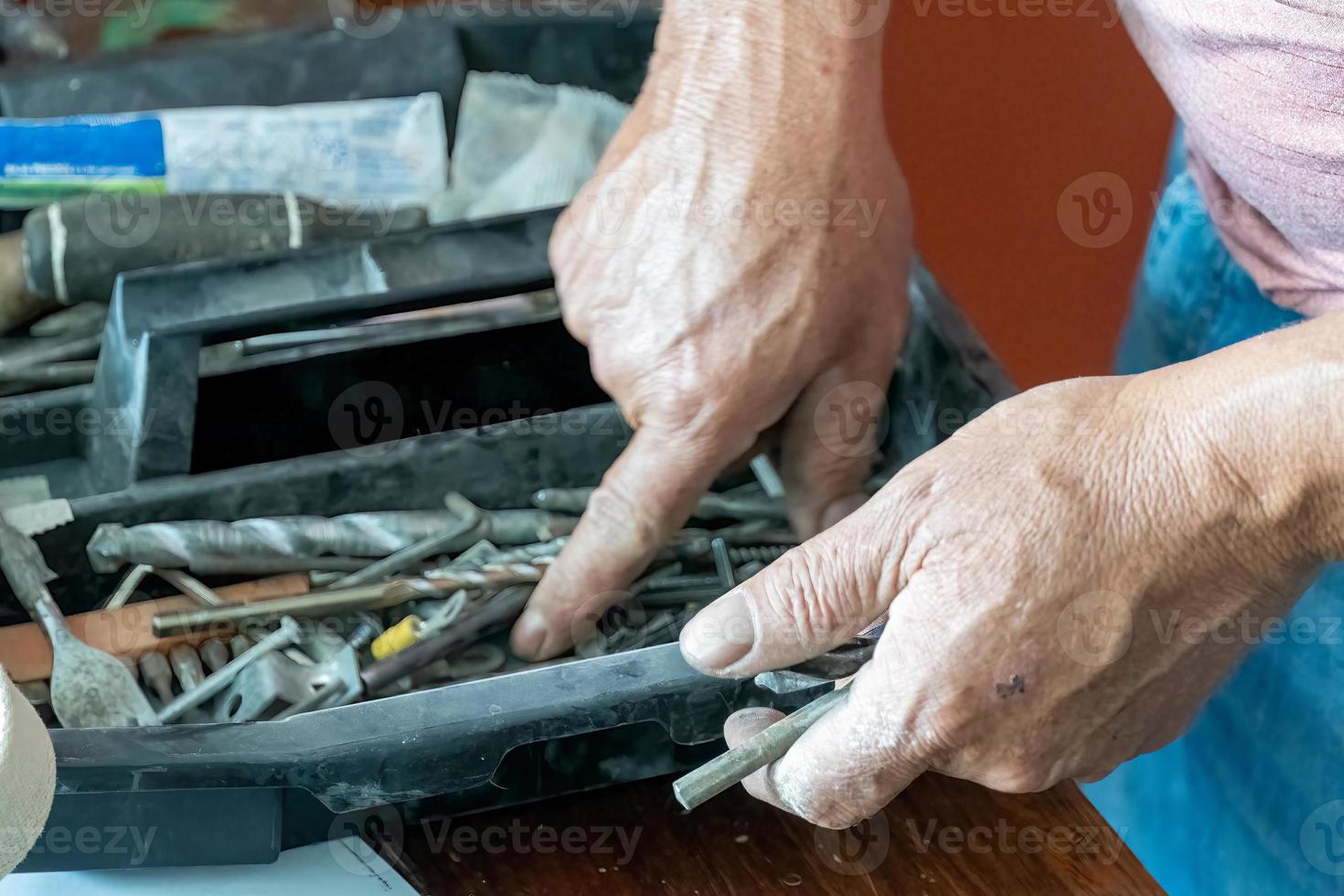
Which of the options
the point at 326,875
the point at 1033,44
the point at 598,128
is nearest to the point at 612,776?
the point at 326,875

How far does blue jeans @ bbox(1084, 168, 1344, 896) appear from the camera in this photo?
58cm

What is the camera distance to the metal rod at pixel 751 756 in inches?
17.4

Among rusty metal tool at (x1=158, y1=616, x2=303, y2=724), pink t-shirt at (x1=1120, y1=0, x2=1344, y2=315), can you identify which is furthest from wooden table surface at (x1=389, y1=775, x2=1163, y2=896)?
pink t-shirt at (x1=1120, y1=0, x2=1344, y2=315)

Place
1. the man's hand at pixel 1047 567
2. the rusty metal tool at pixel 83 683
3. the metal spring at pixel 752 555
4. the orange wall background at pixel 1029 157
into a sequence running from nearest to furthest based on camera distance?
1. the man's hand at pixel 1047 567
2. the rusty metal tool at pixel 83 683
3. the metal spring at pixel 752 555
4. the orange wall background at pixel 1029 157

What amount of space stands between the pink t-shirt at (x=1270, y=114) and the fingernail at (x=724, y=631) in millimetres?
309

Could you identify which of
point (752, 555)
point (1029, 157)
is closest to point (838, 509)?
point (752, 555)

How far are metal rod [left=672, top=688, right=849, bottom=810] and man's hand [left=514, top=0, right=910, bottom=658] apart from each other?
5.9 inches

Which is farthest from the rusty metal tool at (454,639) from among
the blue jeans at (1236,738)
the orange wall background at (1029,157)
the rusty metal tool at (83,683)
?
the orange wall background at (1029,157)

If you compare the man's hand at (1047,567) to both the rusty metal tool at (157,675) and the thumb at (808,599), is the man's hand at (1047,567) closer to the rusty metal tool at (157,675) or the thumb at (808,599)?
the thumb at (808,599)

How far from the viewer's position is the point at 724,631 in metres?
0.45

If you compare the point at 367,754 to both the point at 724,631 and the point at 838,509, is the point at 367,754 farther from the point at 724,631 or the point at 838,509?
the point at 838,509

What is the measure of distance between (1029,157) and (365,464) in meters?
0.83

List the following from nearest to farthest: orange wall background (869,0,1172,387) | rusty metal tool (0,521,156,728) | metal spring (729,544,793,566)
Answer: rusty metal tool (0,521,156,728), metal spring (729,544,793,566), orange wall background (869,0,1172,387)

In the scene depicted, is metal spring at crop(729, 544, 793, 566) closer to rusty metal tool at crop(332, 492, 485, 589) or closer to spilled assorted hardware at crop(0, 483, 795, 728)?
spilled assorted hardware at crop(0, 483, 795, 728)
